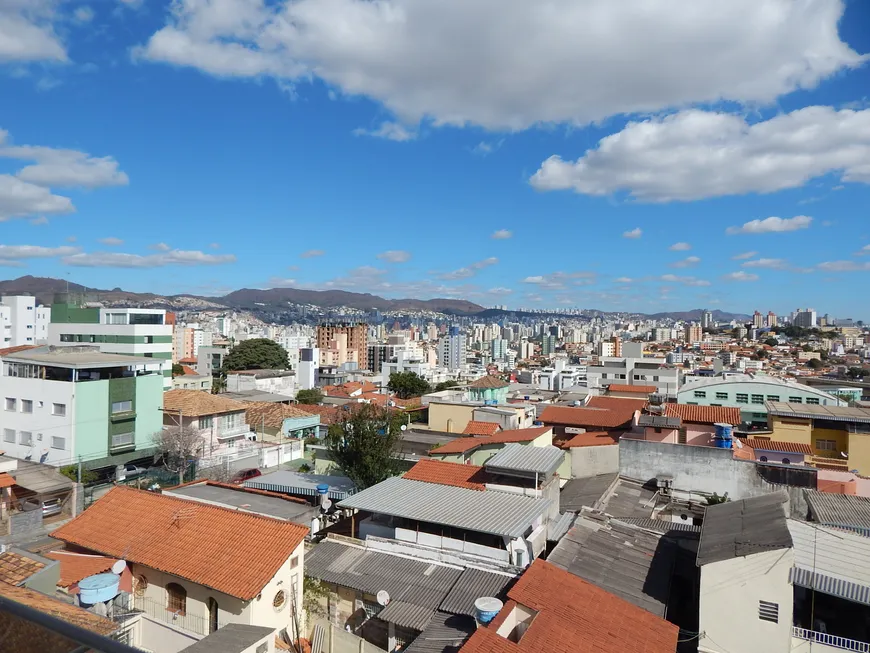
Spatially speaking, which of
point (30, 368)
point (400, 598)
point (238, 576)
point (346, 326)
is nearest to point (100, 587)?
point (238, 576)

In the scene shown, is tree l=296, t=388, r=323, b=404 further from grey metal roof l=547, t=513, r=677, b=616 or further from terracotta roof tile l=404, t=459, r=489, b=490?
grey metal roof l=547, t=513, r=677, b=616

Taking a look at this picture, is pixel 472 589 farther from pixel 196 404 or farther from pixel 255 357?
pixel 255 357

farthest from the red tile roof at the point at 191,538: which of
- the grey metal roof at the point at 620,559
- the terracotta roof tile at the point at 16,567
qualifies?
the grey metal roof at the point at 620,559

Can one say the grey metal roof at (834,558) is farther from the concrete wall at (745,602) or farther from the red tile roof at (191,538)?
the red tile roof at (191,538)

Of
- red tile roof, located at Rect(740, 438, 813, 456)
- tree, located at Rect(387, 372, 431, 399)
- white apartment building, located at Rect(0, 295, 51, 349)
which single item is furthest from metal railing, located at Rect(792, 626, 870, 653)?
white apartment building, located at Rect(0, 295, 51, 349)

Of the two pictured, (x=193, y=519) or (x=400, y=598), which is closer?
(x=400, y=598)

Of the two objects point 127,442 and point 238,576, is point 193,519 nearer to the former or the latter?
point 238,576

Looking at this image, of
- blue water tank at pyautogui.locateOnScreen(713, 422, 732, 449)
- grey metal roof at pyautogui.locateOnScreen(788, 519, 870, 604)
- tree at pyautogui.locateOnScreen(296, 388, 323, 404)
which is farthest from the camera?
tree at pyautogui.locateOnScreen(296, 388, 323, 404)
